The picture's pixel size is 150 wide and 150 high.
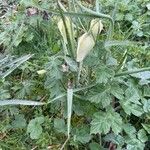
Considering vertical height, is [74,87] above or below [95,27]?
below

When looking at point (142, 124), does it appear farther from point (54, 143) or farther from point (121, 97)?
point (54, 143)

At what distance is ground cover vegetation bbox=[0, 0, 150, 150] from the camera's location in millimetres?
1774

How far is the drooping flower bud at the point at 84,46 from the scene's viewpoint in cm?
A: 172

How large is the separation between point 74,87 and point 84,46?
260mm

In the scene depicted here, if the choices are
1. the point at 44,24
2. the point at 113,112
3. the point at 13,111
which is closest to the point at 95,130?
the point at 113,112

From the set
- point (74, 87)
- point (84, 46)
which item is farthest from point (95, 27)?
point (74, 87)

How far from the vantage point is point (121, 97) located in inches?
70.9

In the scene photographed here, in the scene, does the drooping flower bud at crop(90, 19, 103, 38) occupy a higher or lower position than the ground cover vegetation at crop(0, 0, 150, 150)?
higher

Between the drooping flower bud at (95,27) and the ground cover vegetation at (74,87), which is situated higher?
the drooping flower bud at (95,27)

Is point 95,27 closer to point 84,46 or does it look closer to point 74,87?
point 84,46

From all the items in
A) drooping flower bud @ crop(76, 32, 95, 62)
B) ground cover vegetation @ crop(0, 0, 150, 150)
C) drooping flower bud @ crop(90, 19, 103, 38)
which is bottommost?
ground cover vegetation @ crop(0, 0, 150, 150)

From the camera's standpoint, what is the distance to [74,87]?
192 centimetres

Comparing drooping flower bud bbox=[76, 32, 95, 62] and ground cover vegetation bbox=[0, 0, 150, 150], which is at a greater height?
drooping flower bud bbox=[76, 32, 95, 62]

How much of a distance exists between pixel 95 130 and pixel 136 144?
211 millimetres
